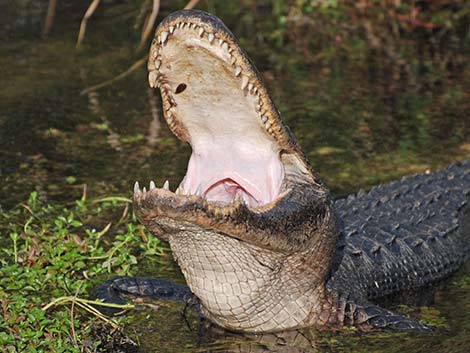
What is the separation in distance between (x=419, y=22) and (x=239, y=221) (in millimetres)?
8128

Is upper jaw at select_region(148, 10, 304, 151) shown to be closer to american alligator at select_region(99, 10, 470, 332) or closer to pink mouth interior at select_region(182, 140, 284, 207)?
american alligator at select_region(99, 10, 470, 332)

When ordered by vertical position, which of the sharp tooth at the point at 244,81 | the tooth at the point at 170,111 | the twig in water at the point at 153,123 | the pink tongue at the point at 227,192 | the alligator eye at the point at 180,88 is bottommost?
the twig in water at the point at 153,123

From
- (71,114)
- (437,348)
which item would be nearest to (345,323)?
(437,348)

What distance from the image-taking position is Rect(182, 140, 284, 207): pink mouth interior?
15.2ft

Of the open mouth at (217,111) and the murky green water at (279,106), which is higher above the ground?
the open mouth at (217,111)

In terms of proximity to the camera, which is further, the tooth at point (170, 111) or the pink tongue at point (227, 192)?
the pink tongue at point (227, 192)

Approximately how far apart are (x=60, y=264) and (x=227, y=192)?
1273 millimetres

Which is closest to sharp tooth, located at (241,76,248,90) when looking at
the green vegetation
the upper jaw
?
the upper jaw

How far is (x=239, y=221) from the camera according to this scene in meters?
4.30

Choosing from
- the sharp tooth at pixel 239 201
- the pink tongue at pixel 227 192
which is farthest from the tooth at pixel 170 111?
the sharp tooth at pixel 239 201

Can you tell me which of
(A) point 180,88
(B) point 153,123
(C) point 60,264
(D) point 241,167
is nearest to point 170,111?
(A) point 180,88

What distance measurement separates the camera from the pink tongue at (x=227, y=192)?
4688mm

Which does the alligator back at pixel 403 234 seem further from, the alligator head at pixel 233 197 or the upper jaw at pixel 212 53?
the upper jaw at pixel 212 53

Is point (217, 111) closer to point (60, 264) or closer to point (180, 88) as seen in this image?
point (180, 88)
